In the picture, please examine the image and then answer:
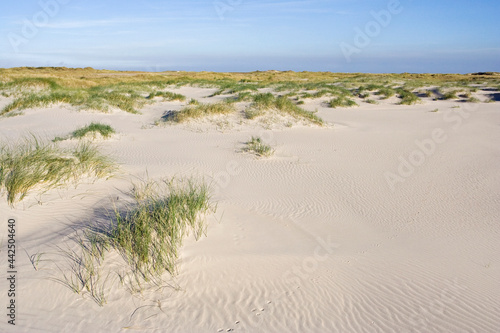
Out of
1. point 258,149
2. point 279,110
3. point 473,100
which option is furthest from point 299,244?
point 473,100

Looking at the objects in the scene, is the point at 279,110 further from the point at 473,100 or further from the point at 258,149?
the point at 473,100

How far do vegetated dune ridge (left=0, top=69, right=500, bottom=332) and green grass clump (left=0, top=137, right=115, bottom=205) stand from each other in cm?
16

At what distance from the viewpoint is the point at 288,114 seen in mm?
11258

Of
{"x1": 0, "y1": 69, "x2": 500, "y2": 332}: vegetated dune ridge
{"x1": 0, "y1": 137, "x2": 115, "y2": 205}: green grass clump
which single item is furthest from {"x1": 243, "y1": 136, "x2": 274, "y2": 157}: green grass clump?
{"x1": 0, "y1": 137, "x2": 115, "y2": 205}: green grass clump

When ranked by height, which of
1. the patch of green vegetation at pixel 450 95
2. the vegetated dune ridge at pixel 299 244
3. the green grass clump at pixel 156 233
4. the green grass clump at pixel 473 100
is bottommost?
the vegetated dune ridge at pixel 299 244

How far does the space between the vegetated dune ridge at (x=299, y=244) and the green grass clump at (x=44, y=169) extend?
16 cm

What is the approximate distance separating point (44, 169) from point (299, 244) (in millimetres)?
3629

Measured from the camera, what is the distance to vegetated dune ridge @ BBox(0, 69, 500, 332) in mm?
2559

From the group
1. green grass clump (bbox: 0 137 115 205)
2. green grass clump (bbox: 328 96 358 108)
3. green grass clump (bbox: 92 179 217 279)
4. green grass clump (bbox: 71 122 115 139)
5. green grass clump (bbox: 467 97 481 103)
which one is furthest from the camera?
green grass clump (bbox: 467 97 481 103)

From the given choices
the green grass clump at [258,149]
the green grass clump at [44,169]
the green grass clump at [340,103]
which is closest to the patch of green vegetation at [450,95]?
the green grass clump at [340,103]

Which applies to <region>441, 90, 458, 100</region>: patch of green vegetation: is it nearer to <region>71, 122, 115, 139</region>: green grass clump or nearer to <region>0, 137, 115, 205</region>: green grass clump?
<region>71, 122, 115, 139</region>: green grass clump

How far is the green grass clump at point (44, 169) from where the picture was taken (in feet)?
13.9

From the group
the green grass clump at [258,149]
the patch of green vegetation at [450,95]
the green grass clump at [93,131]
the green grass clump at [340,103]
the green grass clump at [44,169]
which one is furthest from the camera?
the patch of green vegetation at [450,95]

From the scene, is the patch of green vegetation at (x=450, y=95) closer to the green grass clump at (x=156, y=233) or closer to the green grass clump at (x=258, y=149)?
the green grass clump at (x=258, y=149)
